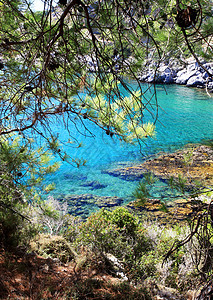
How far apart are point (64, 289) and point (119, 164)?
719cm

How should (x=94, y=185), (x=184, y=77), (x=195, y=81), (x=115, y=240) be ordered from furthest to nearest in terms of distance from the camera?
(x=184, y=77), (x=195, y=81), (x=94, y=185), (x=115, y=240)

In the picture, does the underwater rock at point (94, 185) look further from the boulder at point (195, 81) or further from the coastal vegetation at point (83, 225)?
the boulder at point (195, 81)

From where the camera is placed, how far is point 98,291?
2711 millimetres

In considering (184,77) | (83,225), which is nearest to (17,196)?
(83,225)

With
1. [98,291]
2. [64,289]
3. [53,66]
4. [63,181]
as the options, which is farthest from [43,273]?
[63,181]

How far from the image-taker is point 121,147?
10898 mm

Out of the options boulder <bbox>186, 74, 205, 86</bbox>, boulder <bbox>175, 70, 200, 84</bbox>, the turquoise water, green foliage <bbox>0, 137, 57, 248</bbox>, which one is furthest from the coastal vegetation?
boulder <bbox>175, 70, 200, 84</bbox>

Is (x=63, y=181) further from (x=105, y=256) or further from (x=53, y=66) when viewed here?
(x=53, y=66)

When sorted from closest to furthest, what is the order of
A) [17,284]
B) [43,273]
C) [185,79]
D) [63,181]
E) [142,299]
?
[17,284], [142,299], [43,273], [63,181], [185,79]

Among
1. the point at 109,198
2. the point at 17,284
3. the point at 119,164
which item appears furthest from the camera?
the point at 119,164

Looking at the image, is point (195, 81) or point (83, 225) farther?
point (195, 81)

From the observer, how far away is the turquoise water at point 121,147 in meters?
7.92

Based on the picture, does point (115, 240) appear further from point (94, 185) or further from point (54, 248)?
point (94, 185)

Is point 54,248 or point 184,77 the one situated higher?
point 184,77
